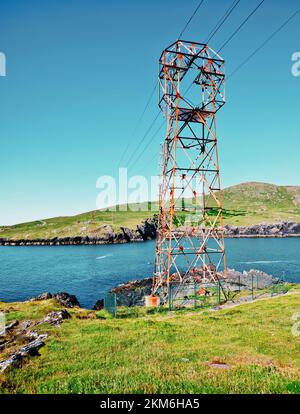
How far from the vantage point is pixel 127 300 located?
119 feet

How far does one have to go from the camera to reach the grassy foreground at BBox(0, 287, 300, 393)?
8.40 m

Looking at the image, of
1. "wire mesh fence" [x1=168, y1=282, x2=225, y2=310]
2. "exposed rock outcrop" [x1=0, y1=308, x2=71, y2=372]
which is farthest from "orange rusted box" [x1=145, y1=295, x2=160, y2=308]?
"exposed rock outcrop" [x1=0, y1=308, x2=71, y2=372]

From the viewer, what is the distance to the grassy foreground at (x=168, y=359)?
840 centimetres

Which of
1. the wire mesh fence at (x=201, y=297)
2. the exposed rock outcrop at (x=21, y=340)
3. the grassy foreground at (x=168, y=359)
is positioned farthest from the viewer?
the wire mesh fence at (x=201, y=297)

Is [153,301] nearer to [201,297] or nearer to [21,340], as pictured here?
[201,297]

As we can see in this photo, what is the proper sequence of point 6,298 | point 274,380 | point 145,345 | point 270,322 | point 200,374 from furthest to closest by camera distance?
point 6,298
point 270,322
point 145,345
point 200,374
point 274,380

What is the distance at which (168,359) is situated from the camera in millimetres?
11547

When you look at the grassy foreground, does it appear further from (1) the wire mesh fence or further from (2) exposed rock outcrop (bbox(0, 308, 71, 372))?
(1) the wire mesh fence

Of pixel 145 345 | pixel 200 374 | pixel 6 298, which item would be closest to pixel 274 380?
pixel 200 374

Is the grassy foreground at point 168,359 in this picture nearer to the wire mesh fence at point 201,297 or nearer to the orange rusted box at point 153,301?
the wire mesh fence at point 201,297

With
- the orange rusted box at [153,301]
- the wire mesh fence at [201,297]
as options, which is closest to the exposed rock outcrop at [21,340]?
the orange rusted box at [153,301]

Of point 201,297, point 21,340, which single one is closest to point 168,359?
point 21,340
